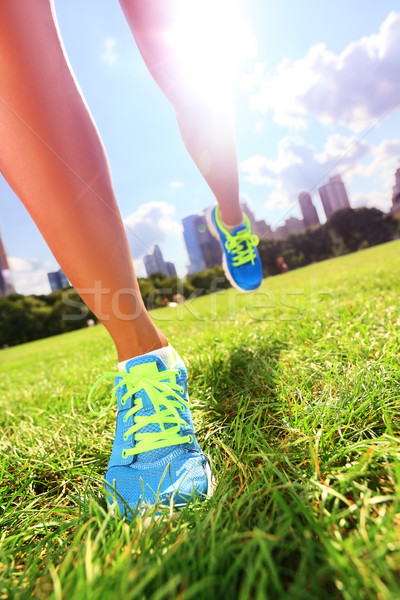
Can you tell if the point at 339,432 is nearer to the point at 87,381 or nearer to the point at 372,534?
the point at 372,534

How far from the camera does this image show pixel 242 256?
2236 millimetres

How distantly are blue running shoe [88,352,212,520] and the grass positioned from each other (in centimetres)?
6

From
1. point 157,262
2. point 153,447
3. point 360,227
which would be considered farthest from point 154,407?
point 360,227

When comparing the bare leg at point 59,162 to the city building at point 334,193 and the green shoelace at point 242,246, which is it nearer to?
the green shoelace at point 242,246

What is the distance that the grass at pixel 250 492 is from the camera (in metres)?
0.44

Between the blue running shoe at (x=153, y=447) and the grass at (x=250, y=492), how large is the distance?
0.20 ft

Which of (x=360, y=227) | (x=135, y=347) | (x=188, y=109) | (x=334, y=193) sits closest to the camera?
(x=135, y=347)

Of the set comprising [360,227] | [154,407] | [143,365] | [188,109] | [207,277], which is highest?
[360,227]

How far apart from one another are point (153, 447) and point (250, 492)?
28 cm

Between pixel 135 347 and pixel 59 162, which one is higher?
pixel 59 162

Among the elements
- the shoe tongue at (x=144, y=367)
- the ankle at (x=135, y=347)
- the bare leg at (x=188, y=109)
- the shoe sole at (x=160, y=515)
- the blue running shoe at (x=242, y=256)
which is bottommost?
the shoe sole at (x=160, y=515)

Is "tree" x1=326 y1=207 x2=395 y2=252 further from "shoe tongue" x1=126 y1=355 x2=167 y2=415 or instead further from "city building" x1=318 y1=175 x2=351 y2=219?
"shoe tongue" x1=126 y1=355 x2=167 y2=415

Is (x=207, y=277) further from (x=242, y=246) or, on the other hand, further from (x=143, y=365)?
(x=143, y=365)

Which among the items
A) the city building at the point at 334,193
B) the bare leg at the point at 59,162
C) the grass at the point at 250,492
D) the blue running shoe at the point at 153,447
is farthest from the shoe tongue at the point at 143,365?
the city building at the point at 334,193
